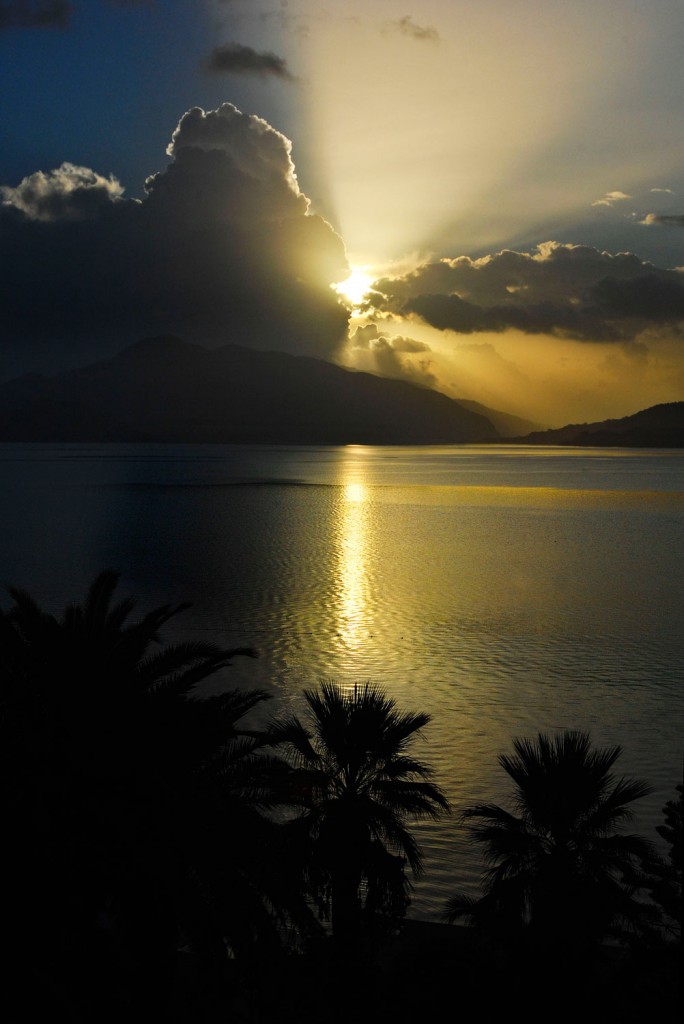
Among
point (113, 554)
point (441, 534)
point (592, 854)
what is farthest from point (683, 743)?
point (441, 534)

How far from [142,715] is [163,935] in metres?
2.54

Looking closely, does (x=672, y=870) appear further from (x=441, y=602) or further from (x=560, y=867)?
(x=441, y=602)

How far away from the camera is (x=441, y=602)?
44.9 meters

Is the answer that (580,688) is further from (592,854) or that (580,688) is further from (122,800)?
(122,800)

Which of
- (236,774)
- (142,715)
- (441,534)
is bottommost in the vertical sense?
(441,534)

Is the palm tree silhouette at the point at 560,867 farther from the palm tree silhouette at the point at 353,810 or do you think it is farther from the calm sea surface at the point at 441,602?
the calm sea surface at the point at 441,602

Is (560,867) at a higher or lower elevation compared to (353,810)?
lower

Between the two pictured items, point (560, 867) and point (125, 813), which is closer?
point (125, 813)

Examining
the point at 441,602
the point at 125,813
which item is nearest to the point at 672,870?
the point at 125,813

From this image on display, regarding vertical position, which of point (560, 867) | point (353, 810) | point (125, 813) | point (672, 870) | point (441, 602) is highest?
point (125, 813)

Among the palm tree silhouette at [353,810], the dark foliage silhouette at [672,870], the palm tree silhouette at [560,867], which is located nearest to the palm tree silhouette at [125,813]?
the palm tree silhouette at [353,810]

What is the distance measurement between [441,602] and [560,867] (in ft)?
107

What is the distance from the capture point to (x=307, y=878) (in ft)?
43.6

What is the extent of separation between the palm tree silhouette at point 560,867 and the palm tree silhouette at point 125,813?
8.96 ft
